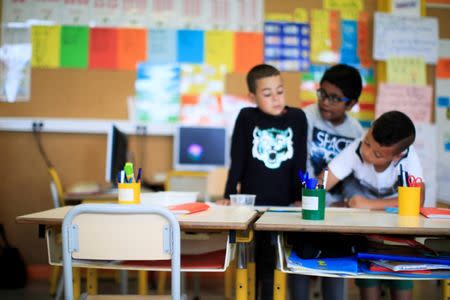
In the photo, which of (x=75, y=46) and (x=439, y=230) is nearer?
(x=439, y=230)

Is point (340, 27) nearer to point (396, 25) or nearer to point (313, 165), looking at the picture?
point (396, 25)

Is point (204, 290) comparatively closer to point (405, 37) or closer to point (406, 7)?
point (405, 37)

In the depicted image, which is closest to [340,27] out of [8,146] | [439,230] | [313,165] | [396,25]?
[396,25]

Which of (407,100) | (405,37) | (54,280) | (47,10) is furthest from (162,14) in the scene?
(54,280)

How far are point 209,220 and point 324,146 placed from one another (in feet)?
4.13

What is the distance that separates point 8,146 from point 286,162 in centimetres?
286

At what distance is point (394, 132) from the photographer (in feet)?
7.09

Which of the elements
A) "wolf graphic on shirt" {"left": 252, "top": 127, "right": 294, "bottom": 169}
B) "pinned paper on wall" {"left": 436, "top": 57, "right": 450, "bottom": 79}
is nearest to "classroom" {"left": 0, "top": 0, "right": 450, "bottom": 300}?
"pinned paper on wall" {"left": 436, "top": 57, "right": 450, "bottom": 79}

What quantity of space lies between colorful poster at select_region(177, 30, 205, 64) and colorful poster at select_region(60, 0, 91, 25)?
0.76 meters

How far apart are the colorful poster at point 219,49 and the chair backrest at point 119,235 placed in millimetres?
3118

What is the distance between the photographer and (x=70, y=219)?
1.61 m

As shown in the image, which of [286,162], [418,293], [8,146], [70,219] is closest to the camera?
[70,219]

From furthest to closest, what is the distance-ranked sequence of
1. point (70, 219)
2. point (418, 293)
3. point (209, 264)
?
point (418, 293) → point (209, 264) → point (70, 219)

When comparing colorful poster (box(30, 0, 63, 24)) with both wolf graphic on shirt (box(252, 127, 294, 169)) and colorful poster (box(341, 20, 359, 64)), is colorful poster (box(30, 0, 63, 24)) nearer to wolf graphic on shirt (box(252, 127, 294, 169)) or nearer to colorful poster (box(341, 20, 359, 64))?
colorful poster (box(341, 20, 359, 64))
